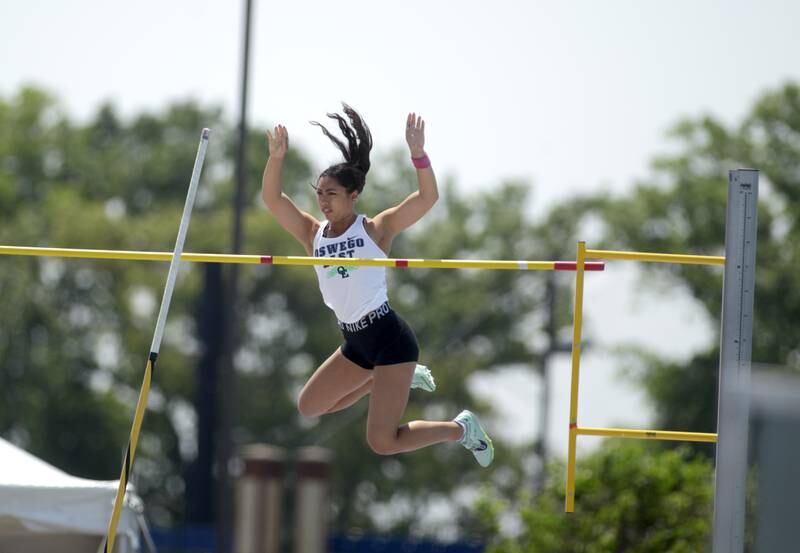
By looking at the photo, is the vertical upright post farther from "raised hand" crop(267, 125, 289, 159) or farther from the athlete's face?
"raised hand" crop(267, 125, 289, 159)

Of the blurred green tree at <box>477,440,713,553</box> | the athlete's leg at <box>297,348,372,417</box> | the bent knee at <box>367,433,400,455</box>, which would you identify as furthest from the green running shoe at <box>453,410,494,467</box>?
the blurred green tree at <box>477,440,713,553</box>

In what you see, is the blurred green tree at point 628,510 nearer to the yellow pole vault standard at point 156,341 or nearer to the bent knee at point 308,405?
the bent knee at point 308,405

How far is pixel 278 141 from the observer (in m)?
8.97

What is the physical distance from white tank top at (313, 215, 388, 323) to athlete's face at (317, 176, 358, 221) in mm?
124

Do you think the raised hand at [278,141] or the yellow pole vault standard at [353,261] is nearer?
the yellow pole vault standard at [353,261]

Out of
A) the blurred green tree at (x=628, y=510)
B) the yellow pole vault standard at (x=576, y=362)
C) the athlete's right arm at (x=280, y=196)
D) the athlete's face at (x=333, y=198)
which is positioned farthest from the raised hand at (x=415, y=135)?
the blurred green tree at (x=628, y=510)

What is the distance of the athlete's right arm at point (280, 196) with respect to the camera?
8.91 m

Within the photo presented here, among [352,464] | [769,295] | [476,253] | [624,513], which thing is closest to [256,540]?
[624,513]

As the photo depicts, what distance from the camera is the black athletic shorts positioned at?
8672 millimetres

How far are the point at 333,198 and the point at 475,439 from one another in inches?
63.3

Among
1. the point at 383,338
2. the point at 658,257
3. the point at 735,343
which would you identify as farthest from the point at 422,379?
the point at 735,343

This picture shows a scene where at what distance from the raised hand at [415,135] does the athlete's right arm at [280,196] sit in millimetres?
734

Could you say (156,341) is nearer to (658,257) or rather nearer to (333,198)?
(333,198)

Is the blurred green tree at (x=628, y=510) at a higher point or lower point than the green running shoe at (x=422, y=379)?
lower
